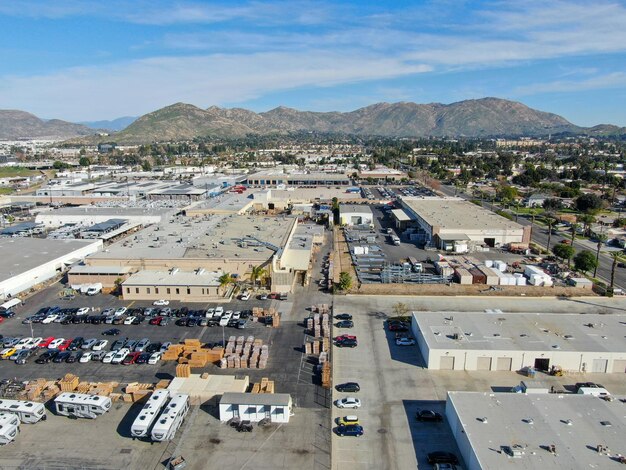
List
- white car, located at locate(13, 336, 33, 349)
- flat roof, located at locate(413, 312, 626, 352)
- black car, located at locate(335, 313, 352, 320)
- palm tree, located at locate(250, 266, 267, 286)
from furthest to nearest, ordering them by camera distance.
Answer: palm tree, located at locate(250, 266, 267, 286)
black car, located at locate(335, 313, 352, 320)
white car, located at locate(13, 336, 33, 349)
flat roof, located at locate(413, 312, 626, 352)

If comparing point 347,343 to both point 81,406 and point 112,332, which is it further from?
point 112,332

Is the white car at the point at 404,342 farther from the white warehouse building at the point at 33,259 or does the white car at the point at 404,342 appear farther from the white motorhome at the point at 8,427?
the white warehouse building at the point at 33,259

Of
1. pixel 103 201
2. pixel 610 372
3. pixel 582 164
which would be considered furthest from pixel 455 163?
pixel 610 372

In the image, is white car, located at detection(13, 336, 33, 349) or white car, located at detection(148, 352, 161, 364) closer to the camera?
white car, located at detection(148, 352, 161, 364)

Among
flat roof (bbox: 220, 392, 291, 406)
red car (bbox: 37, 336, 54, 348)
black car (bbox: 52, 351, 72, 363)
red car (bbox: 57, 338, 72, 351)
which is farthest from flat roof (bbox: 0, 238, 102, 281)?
flat roof (bbox: 220, 392, 291, 406)

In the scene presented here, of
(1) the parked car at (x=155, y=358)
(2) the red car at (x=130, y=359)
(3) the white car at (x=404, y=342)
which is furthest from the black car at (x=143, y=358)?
(3) the white car at (x=404, y=342)

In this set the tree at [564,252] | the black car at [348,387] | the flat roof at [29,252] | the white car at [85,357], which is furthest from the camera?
the tree at [564,252]

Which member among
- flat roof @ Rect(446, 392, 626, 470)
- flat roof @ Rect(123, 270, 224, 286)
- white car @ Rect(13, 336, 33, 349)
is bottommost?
white car @ Rect(13, 336, 33, 349)

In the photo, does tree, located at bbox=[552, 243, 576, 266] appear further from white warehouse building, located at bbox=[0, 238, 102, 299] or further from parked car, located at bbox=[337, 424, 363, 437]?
white warehouse building, located at bbox=[0, 238, 102, 299]
